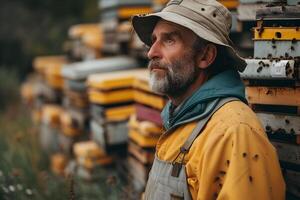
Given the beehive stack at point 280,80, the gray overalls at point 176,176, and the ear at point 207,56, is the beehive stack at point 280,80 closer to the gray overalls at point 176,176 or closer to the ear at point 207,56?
the ear at point 207,56

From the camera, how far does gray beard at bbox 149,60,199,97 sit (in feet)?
8.83

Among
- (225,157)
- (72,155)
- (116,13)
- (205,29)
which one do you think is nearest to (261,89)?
(205,29)

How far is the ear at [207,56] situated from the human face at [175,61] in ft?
0.11

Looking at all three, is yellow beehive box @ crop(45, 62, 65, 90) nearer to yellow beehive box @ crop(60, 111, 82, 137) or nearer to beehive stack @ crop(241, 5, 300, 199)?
yellow beehive box @ crop(60, 111, 82, 137)

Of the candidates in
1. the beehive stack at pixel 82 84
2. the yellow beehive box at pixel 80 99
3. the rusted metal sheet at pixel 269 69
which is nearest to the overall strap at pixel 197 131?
the rusted metal sheet at pixel 269 69

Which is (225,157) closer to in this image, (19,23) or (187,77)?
(187,77)

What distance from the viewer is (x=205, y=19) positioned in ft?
8.62

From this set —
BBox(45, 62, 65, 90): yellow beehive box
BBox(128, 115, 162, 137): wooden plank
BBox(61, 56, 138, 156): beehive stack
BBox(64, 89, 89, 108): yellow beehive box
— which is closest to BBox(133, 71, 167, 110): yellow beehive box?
BBox(128, 115, 162, 137): wooden plank

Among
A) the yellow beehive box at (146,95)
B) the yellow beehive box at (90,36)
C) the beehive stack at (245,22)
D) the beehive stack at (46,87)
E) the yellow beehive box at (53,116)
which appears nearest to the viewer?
the beehive stack at (245,22)

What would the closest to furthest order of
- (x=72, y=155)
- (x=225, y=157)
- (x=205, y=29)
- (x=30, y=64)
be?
(x=225, y=157), (x=205, y=29), (x=72, y=155), (x=30, y=64)

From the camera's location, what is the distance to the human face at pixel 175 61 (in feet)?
8.83

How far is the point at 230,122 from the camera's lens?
2.29 meters


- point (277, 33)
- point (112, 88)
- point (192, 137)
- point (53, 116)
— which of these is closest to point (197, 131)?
point (192, 137)

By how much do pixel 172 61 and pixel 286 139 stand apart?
80 centimetres
